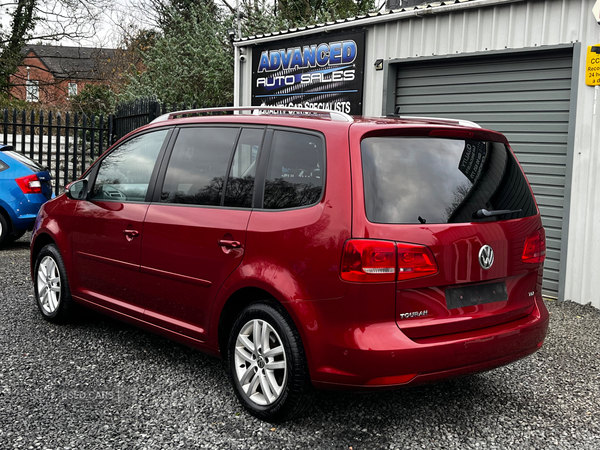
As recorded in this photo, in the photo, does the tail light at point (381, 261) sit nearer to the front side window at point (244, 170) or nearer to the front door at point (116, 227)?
the front side window at point (244, 170)

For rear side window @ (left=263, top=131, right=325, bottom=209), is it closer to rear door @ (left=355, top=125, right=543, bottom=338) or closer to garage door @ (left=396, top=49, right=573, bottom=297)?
rear door @ (left=355, top=125, right=543, bottom=338)

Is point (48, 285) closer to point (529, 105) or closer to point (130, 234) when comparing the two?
point (130, 234)

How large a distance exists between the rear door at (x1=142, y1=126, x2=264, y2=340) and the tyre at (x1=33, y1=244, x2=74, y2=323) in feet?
4.19

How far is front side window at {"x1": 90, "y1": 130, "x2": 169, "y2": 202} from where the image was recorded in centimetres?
464

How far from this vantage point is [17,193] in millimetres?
9656

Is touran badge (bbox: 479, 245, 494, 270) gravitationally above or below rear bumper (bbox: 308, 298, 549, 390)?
above

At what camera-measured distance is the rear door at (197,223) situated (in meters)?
3.84

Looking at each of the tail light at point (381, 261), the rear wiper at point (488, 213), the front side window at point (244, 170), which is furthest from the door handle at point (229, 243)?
the rear wiper at point (488, 213)

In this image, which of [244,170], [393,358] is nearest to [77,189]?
[244,170]

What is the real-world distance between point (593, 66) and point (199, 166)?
4587 mm

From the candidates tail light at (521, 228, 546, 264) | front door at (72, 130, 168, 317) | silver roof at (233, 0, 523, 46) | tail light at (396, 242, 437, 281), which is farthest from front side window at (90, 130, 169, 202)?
silver roof at (233, 0, 523, 46)

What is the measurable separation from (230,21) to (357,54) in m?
11.9

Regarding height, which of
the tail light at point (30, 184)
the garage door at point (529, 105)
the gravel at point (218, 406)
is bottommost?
the gravel at point (218, 406)

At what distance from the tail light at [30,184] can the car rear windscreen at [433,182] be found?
773 cm
